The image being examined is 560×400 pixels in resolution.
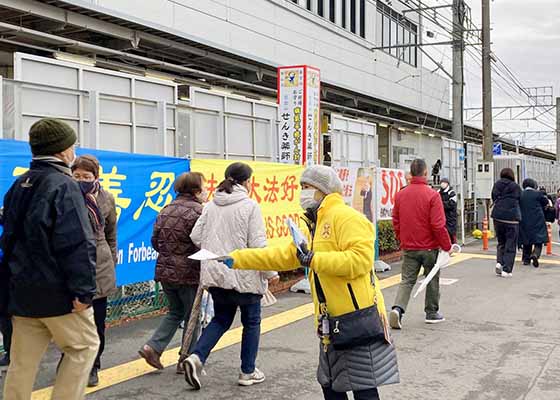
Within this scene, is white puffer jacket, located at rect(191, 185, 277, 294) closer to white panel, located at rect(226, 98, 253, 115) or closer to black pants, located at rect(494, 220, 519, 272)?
white panel, located at rect(226, 98, 253, 115)

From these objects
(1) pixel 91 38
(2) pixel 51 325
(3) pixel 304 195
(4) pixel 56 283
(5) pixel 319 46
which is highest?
(5) pixel 319 46

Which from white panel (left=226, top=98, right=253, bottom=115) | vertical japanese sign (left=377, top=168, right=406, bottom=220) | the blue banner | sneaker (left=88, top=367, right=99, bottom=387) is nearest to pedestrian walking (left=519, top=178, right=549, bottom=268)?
vertical japanese sign (left=377, top=168, right=406, bottom=220)

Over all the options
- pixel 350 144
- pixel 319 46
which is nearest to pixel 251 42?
pixel 319 46

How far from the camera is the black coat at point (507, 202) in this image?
441 inches

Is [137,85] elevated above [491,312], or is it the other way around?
[137,85]

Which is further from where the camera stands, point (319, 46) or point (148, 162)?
point (319, 46)

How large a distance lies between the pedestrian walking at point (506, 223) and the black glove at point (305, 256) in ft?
27.7

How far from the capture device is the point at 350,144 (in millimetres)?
12766

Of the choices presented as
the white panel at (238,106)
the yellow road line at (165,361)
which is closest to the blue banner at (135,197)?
the yellow road line at (165,361)

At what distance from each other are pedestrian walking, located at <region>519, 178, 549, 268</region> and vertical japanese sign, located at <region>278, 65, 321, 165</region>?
426 cm

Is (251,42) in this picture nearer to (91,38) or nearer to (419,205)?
(91,38)

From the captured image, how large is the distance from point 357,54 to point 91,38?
48.1 feet

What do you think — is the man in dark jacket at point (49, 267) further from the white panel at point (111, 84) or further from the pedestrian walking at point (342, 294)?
the white panel at point (111, 84)

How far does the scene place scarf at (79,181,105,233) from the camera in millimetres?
4648
